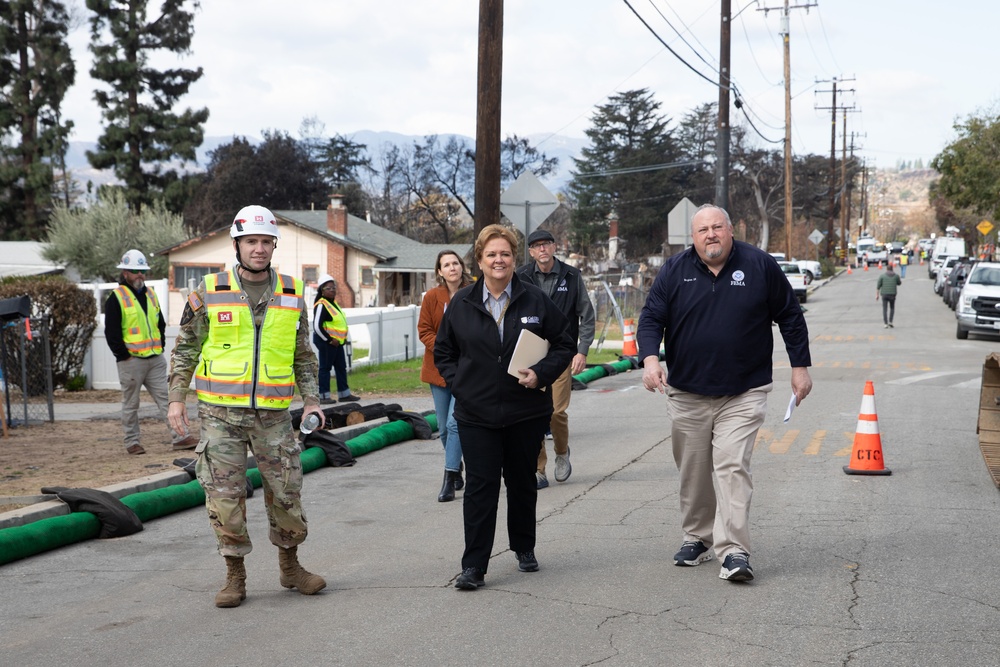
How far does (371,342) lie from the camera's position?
70.7 feet

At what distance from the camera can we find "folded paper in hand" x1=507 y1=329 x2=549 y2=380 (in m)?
6.10

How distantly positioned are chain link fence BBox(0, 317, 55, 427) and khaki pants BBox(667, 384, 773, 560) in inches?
356

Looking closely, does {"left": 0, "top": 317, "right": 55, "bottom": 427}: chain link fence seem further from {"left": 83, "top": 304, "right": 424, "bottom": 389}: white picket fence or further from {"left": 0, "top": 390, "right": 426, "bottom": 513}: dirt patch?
{"left": 83, "top": 304, "right": 424, "bottom": 389}: white picket fence

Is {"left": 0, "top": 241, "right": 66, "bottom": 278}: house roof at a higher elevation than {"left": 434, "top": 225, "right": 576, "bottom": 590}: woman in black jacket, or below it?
higher

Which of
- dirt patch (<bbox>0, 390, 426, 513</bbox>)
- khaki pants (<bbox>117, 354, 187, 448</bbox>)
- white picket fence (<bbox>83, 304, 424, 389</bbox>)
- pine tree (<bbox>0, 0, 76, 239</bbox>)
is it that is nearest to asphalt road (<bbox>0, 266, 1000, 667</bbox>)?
dirt patch (<bbox>0, 390, 426, 513</bbox>)

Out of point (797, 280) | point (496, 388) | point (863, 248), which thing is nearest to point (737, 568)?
point (496, 388)

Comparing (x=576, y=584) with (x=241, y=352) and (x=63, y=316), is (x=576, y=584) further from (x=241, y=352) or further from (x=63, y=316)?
(x=63, y=316)

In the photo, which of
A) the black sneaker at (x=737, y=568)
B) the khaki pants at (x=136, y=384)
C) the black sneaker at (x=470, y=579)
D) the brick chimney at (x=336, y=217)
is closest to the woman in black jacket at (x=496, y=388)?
the black sneaker at (x=470, y=579)

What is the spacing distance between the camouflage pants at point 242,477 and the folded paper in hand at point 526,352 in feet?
4.13

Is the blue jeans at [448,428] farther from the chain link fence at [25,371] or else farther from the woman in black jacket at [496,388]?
the chain link fence at [25,371]

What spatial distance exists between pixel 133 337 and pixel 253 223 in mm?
6082

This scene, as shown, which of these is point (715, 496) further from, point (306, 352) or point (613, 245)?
point (613, 245)

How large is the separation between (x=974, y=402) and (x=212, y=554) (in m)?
11.4

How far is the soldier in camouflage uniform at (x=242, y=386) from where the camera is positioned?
19.1ft
